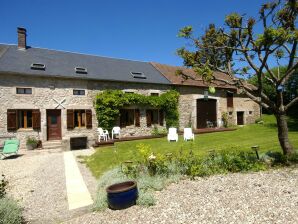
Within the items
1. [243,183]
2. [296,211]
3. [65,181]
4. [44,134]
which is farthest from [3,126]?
[296,211]

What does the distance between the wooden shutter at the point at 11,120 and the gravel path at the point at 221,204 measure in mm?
12318

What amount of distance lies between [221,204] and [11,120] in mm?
14295

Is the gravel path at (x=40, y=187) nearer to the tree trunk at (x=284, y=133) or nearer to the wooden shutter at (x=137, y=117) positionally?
the tree trunk at (x=284, y=133)

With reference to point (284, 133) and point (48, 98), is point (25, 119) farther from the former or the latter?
point (284, 133)

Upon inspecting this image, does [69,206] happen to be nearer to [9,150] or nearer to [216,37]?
[216,37]

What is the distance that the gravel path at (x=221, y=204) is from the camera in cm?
437

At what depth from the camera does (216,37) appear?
28.2ft

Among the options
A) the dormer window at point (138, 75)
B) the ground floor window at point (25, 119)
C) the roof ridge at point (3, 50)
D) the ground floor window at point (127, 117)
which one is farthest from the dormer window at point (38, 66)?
the dormer window at point (138, 75)

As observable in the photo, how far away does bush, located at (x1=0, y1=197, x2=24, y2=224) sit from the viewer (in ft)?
14.9

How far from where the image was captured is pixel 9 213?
4.70 m

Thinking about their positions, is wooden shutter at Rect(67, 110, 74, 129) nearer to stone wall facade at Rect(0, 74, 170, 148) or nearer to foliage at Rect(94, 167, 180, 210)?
stone wall facade at Rect(0, 74, 170, 148)

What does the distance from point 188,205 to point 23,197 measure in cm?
459

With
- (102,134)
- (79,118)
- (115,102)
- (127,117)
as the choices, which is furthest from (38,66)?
(127,117)

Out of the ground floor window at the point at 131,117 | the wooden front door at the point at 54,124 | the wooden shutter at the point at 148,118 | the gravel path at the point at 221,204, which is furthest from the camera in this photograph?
the wooden shutter at the point at 148,118
